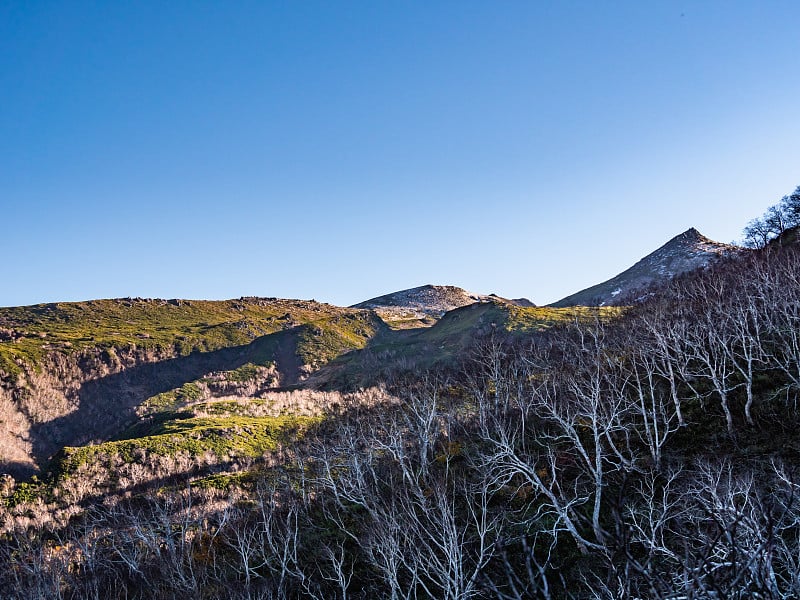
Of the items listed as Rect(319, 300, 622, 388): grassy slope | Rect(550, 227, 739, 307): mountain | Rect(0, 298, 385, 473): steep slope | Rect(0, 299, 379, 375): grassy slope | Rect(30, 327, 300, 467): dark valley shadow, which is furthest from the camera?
Rect(550, 227, 739, 307): mountain

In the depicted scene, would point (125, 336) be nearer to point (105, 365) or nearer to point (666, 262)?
point (105, 365)

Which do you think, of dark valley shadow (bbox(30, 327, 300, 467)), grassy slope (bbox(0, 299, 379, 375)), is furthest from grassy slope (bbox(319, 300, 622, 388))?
dark valley shadow (bbox(30, 327, 300, 467))

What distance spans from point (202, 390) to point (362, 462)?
104 metres

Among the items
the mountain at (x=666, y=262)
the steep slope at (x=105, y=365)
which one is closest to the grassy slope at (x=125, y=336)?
the steep slope at (x=105, y=365)

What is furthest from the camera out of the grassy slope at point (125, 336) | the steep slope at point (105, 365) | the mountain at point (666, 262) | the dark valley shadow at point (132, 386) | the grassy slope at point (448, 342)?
the mountain at point (666, 262)

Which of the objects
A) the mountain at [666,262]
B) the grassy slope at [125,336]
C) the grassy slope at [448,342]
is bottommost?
the grassy slope at [448,342]

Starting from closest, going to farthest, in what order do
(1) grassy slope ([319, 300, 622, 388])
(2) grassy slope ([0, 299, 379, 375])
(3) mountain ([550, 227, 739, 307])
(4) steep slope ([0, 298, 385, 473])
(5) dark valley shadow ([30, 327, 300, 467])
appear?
(1) grassy slope ([319, 300, 622, 388]) → (5) dark valley shadow ([30, 327, 300, 467]) → (4) steep slope ([0, 298, 385, 473]) → (2) grassy slope ([0, 299, 379, 375]) → (3) mountain ([550, 227, 739, 307])

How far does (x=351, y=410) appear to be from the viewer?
208ft

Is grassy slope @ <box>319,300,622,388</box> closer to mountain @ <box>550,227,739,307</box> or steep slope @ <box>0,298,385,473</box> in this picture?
steep slope @ <box>0,298,385,473</box>

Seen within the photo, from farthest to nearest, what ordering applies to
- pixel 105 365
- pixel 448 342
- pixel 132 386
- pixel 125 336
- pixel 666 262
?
pixel 125 336, pixel 666 262, pixel 105 365, pixel 132 386, pixel 448 342

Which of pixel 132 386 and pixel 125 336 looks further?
pixel 125 336

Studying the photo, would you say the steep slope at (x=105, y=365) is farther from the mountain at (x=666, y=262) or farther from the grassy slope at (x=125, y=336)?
the mountain at (x=666, y=262)

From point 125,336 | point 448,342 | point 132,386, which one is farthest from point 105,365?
point 448,342

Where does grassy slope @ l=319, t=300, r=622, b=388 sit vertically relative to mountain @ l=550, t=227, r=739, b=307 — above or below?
below
